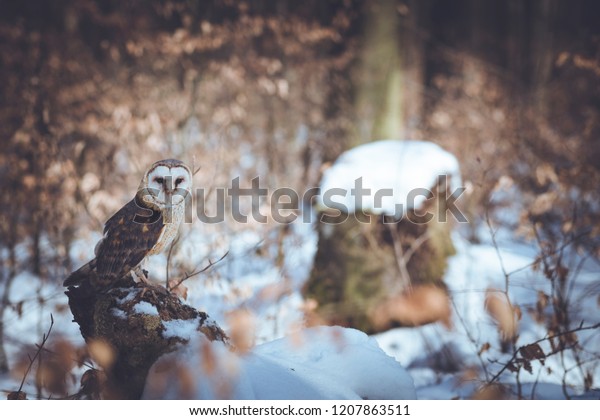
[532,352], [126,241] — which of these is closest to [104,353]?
[126,241]

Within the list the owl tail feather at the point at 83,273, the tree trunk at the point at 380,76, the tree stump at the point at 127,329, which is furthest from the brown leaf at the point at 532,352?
the tree trunk at the point at 380,76

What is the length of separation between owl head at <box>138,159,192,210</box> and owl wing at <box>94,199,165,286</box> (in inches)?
3.4

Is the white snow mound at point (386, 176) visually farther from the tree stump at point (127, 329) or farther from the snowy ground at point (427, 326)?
the tree stump at point (127, 329)

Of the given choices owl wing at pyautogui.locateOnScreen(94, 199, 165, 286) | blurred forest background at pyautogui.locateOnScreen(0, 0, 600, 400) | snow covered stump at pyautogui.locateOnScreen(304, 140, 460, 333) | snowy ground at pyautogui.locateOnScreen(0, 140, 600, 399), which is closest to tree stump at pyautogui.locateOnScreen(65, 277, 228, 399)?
owl wing at pyautogui.locateOnScreen(94, 199, 165, 286)

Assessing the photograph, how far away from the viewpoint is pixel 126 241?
5.74 ft

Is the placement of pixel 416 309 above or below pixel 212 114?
below

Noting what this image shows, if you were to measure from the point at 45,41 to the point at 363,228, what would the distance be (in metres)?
3.95

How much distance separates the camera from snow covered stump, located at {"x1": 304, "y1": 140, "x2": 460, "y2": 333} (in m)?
3.88

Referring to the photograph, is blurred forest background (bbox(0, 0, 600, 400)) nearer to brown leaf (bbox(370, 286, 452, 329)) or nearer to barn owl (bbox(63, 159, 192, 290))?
brown leaf (bbox(370, 286, 452, 329))

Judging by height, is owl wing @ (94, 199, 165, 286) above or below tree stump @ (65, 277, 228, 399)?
above

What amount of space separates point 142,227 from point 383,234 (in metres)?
2.85

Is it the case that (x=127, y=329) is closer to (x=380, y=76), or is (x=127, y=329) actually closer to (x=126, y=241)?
(x=126, y=241)

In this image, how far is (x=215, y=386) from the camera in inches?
60.2

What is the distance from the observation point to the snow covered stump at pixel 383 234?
3.88 m
